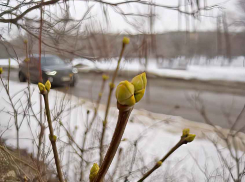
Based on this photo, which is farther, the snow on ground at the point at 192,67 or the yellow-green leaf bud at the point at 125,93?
the snow on ground at the point at 192,67

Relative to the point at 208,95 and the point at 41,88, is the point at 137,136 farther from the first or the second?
the point at 41,88

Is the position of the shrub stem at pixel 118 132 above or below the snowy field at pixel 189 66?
below

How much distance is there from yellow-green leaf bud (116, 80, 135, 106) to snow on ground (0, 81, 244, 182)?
0.21 metres

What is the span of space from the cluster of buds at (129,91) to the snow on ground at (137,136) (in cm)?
21

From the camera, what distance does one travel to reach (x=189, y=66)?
361 mm

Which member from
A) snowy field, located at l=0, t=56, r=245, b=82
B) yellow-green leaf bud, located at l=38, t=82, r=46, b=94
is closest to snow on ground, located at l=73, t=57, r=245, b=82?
snowy field, located at l=0, t=56, r=245, b=82

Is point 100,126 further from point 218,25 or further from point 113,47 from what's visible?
point 218,25

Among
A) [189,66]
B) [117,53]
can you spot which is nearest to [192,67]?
[189,66]

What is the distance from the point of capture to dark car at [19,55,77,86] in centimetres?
29

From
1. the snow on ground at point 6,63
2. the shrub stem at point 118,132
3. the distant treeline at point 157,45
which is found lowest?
the shrub stem at point 118,132

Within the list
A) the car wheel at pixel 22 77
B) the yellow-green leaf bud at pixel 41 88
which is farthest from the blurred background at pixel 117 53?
the yellow-green leaf bud at pixel 41 88

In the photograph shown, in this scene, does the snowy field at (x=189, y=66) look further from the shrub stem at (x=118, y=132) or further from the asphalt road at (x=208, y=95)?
the shrub stem at (x=118, y=132)

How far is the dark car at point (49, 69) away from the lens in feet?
0.95

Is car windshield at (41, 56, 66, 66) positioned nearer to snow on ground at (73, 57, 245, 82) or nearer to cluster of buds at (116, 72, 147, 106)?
snow on ground at (73, 57, 245, 82)
